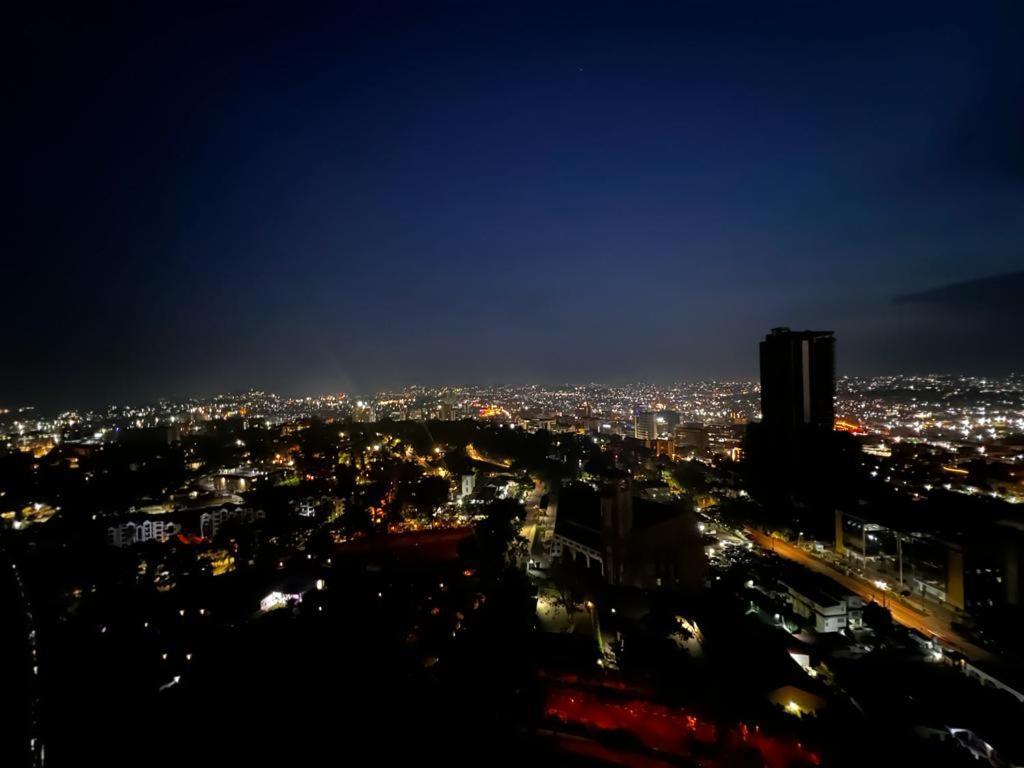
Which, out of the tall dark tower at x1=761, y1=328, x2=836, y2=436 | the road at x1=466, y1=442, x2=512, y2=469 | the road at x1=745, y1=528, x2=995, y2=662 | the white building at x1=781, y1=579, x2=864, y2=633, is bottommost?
the road at x1=466, y1=442, x2=512, y2=469

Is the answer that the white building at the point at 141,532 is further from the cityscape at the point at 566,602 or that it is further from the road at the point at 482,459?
the road at the point at 482,459

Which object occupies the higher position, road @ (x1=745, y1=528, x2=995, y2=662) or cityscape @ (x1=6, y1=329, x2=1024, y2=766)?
cityscape @ (x1=6, y1=329, x2=1024, y2=766)

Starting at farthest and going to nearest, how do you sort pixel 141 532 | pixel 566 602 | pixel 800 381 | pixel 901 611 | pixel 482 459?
pixel 482 459 → pixel 800 381 → pixel 141 532 → pixel 901 611 → pixel 566 602

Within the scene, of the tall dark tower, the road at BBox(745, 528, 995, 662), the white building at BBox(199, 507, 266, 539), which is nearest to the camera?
the road at BBox(745, 528, 995, 662)

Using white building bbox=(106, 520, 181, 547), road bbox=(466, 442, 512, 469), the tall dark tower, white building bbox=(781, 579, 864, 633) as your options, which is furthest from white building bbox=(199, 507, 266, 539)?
the tall dark tower

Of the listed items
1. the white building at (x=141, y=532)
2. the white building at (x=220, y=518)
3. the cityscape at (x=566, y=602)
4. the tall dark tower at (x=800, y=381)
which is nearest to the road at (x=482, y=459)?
the cityscape at (x=566, y=602)

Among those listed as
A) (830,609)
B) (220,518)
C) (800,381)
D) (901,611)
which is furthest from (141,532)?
(800,381)

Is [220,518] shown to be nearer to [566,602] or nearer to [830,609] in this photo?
[566,602]

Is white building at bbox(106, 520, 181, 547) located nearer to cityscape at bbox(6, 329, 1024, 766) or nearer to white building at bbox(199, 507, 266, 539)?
cityscape at bbox(6, 329, 1024, 766)
